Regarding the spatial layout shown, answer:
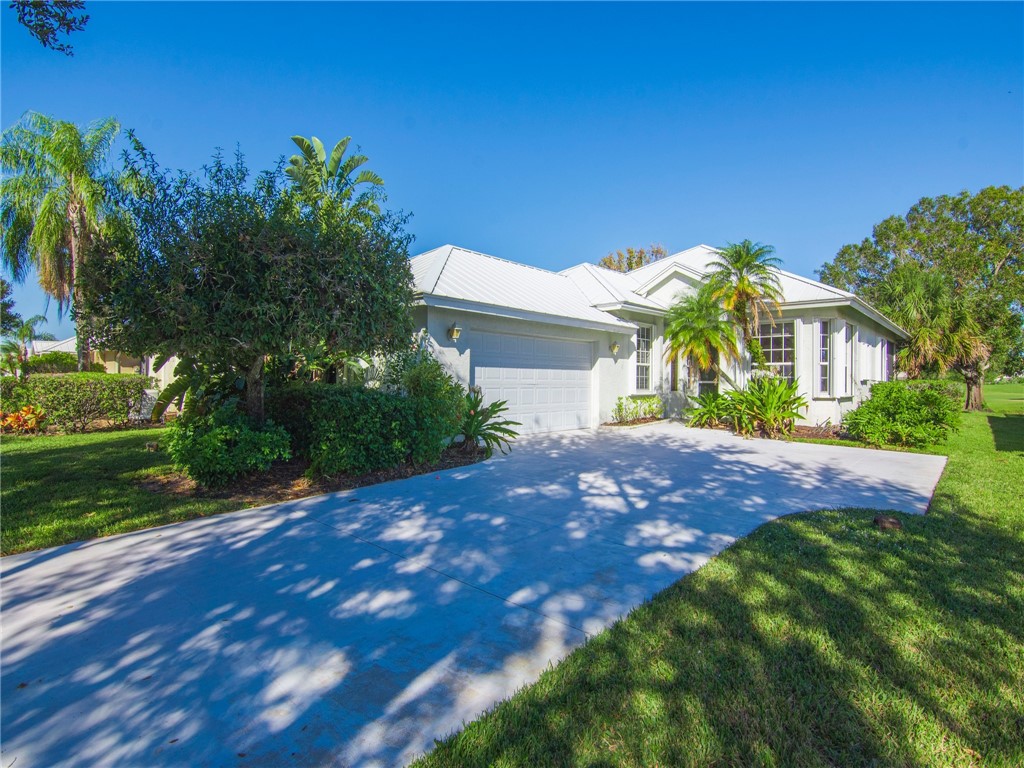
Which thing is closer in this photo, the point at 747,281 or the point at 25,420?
the point at 25,420

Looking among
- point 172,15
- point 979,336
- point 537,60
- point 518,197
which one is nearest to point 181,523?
point 172,15

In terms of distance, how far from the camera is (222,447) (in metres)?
6.54

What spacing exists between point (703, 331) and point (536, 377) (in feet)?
16.1

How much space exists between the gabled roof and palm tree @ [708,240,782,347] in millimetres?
2664

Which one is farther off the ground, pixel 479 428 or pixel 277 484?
pixel 479 428

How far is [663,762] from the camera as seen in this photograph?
2.15m

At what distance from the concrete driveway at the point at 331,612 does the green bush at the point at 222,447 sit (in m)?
0.99

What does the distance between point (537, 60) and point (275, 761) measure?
547 inches

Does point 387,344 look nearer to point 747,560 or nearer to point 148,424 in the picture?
point 747,560

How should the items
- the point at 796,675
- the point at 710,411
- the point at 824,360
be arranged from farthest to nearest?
the point at 824,360
the point at 710,411
the point at 796,675

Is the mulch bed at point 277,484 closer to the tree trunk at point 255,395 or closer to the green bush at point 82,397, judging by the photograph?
the tree trunk at point 255,395

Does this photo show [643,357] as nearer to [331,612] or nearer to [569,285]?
[569,285]

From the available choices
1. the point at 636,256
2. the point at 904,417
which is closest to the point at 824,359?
the point at 904,417

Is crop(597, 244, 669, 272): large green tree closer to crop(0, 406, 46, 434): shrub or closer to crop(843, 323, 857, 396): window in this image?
crop(843, 323, 857, 396): window
